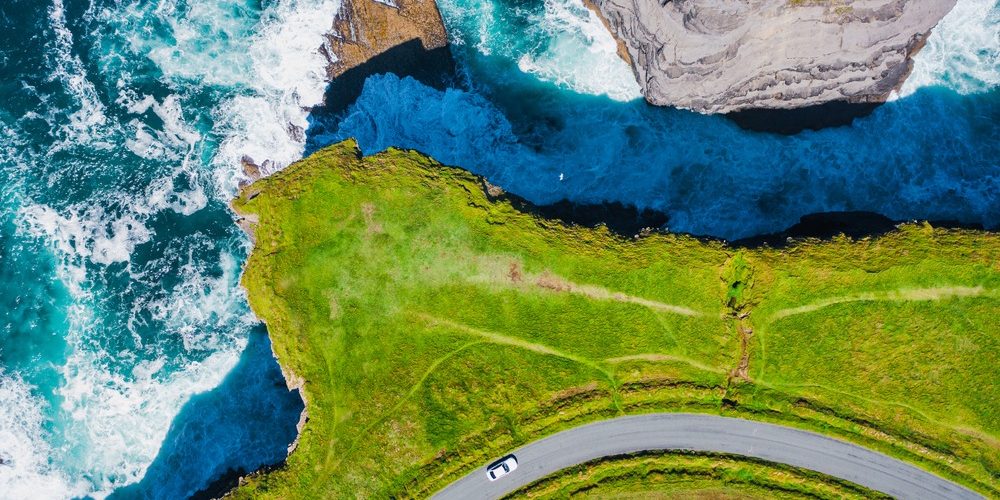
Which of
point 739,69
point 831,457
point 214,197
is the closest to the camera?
point 831,457

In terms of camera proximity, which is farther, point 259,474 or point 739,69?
point 739,69

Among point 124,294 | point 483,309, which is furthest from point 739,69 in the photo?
point 124,294

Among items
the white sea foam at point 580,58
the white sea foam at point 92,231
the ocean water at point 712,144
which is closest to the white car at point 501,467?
the ocean water at point 712,144

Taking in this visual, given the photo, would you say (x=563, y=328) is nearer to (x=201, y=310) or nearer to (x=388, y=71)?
(x=388, y=71)

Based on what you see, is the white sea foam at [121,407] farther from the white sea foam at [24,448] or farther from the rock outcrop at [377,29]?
the rock outcrop at [377,29]

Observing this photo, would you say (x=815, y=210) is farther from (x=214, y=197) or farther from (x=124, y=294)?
(x=124, y=294)

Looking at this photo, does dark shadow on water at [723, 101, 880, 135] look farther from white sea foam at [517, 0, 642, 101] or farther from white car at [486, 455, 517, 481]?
white car at [486, 455, 517, 481]
